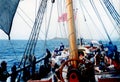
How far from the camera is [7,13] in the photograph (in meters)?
13.8

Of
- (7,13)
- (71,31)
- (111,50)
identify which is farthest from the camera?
(111,50)

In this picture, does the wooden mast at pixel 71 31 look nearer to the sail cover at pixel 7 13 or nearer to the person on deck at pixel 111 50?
the sail cover at pixel 7 13

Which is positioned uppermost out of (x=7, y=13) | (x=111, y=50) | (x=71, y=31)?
(x=7, y=13)

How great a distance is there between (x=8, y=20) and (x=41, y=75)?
278 centimetres

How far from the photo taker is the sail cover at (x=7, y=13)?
1337 centimetres

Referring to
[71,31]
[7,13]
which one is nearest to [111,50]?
[7,13]

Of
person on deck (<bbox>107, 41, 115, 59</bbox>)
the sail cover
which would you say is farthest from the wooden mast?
person on deck (<bbox>107, 41, 115, 59</bbox>)

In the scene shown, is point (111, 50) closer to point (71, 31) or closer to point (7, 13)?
point (7, 13)

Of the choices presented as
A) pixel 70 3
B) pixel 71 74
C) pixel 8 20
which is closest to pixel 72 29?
pixel 70 3

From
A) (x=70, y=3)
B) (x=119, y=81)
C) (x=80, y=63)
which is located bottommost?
(x=119, y=81)

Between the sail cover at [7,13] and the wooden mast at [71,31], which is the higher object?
the sail cover at [7,13]

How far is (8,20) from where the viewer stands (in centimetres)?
1377

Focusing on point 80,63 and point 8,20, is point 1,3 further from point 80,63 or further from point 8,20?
point 80,63

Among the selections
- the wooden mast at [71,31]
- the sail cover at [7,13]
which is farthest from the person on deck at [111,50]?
the wooden mast at [71,31]
